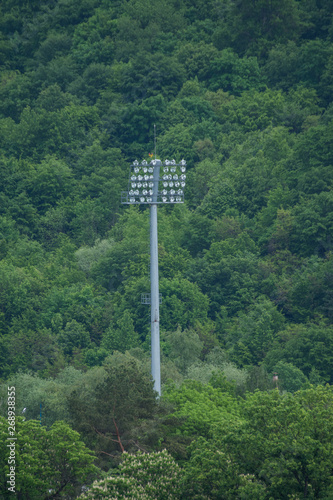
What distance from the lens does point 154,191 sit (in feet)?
185

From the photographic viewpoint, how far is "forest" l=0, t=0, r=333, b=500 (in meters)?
44.7

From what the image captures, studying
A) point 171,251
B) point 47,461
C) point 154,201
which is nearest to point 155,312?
point 154,201

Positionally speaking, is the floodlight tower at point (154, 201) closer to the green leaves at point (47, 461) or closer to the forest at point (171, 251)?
the forest at point (171, 251)

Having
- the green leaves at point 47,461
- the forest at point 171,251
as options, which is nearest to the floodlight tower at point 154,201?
the forest at point 171,251

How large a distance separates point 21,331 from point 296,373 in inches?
1185

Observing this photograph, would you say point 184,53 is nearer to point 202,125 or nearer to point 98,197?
point 202,125

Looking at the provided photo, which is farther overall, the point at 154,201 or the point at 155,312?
the point at 154,201

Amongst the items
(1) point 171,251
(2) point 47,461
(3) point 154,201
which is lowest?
(2) point 47,461

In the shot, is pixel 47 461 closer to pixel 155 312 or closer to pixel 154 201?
pixel 155 312

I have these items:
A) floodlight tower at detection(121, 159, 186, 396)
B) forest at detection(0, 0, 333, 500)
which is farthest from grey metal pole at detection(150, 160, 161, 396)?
forest at detection(0, 0, 333, 500)

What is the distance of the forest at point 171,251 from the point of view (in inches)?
1759

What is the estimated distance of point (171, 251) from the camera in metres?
107

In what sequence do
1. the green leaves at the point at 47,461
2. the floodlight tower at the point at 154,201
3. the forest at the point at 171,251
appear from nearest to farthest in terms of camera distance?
the forest at the point at 171,251 < the green leaves at the point at 47,461 < the floodlight tower at the point at 154,201

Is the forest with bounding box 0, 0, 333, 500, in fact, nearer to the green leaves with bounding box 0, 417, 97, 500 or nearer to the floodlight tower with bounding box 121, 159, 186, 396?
the green leaves with bounding box 0, 417, 97, 500
